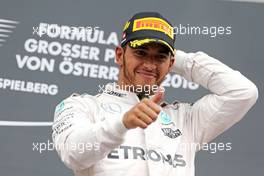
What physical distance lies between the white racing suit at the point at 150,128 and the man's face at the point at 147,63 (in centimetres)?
9

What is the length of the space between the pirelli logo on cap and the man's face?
53mm

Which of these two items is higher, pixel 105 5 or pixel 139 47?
pixel 105 5

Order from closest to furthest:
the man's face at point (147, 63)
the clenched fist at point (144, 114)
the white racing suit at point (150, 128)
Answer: the clenched fist at point (144, 114)
the white racing suit at point (150, 128)
the man's face at point (147, 63)

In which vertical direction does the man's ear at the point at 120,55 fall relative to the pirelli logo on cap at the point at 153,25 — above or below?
below

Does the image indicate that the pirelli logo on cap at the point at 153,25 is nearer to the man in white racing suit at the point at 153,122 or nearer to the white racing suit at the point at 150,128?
the man in white racing suit at the point at 153,122

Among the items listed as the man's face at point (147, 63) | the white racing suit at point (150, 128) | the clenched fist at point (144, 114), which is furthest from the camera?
the man's face at point (147, 63)

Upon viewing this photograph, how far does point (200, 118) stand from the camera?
1.57m

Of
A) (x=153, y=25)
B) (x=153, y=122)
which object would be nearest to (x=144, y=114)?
(x=153, y=122)

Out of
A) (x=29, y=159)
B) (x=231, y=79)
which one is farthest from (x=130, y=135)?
(x=29, y=159)

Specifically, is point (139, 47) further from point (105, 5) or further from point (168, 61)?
point (105, 5)

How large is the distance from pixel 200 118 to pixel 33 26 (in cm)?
83

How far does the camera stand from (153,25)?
4.98 feet

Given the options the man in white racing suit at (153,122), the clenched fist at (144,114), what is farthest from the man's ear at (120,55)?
the clenched fist at (144,114)

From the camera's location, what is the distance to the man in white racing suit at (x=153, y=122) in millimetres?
1305
